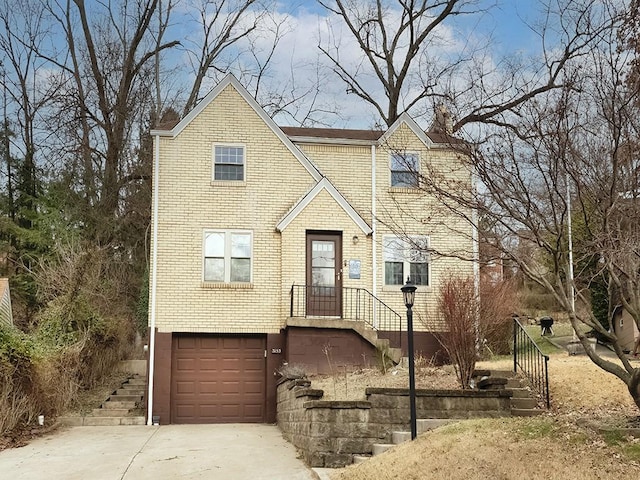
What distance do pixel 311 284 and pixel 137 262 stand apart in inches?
468

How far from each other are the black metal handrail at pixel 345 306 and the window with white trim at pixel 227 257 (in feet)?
4.90

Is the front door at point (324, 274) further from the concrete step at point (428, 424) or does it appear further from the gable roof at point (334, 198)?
the concrete step at point (428, 424)

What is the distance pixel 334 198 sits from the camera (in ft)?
64.8

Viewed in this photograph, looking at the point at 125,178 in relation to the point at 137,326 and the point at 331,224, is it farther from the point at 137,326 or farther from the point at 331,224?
the point at 331,224

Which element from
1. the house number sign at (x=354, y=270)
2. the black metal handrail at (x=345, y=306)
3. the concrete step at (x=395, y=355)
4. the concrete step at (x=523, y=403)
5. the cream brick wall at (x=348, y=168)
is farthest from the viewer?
the cream brick wall at (x=348, y=168)

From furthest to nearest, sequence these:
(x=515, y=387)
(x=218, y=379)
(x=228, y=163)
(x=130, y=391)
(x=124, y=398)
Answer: (x=130, y=391) → (x=124, y=398) → (x=228, y=163) → (x=218, y=379) → (x=515, y=387)

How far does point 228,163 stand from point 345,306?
4992mm

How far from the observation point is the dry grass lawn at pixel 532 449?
8.34 m

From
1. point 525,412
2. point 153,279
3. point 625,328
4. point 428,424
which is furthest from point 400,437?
point 625,328

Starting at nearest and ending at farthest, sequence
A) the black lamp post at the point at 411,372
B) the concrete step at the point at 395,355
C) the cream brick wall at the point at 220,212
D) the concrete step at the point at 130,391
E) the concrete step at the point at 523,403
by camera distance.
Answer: the black lamp post at the point at 411,372 < the concrete step at the point at 523,403 < the concrete step at the point at 395,355 < the cream brick wall at the point at 220,212 < the concrete step at the point at 130,391

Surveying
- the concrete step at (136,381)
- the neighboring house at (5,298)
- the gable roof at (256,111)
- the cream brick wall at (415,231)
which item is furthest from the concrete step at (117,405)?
the gable roof at (256,111)

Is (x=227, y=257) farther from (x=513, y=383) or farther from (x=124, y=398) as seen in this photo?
(x=513, y=383)

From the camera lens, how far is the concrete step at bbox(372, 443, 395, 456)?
11.4 meters

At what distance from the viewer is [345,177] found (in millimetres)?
20766
